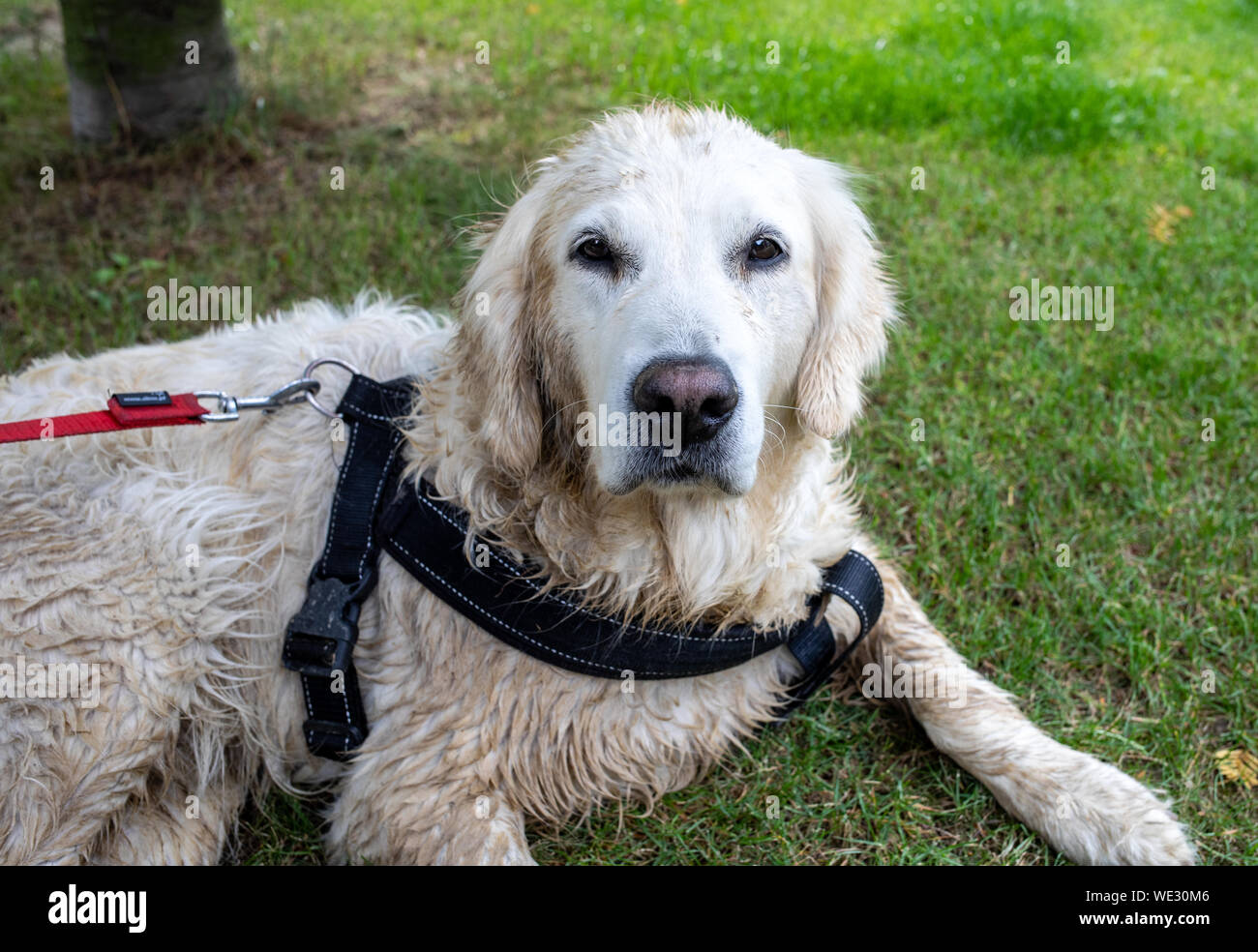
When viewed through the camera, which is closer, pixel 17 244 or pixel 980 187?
pixel 17 244

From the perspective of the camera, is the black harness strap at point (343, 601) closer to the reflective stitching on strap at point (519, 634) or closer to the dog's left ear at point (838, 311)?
the reflective stitching on strap at point (519, 634)

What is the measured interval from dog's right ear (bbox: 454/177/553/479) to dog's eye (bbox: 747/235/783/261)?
1.73ft

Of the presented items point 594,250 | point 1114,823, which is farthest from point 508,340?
point 1114,823

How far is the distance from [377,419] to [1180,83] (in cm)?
699

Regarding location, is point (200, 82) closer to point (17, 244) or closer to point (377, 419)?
point (17, 244)

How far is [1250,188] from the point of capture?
612cm

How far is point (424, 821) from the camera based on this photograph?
2752 millimetres

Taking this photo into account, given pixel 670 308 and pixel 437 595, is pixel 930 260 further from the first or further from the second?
pixel 437 595

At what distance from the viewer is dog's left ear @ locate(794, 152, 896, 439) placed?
2.79m

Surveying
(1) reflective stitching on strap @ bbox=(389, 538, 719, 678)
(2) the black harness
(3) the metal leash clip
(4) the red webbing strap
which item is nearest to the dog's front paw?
(2) the black harness

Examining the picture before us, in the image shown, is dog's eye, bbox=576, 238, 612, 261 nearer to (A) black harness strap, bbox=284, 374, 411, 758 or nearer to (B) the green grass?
(A) black harness strap, bbox=284, 374, 411, 758
